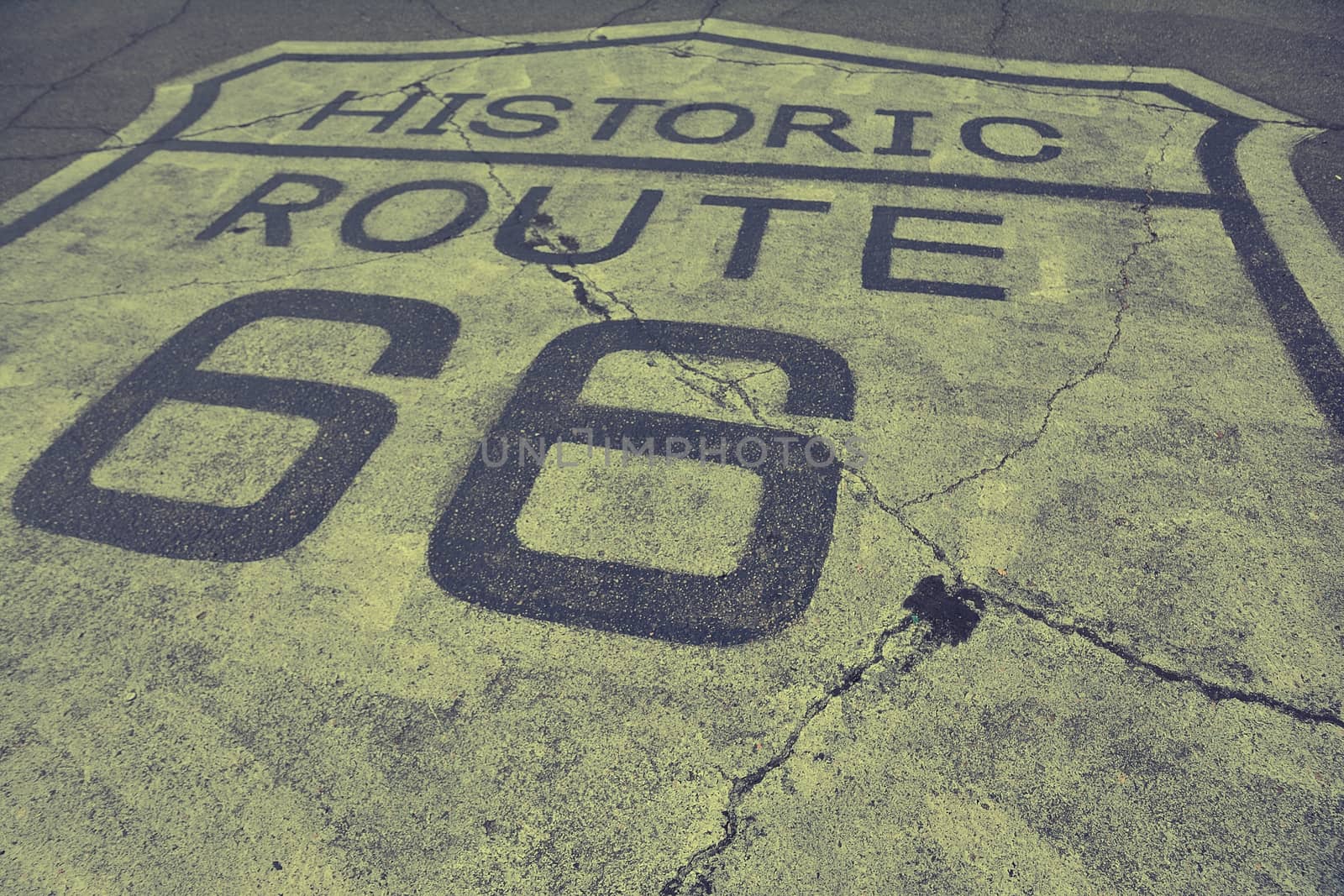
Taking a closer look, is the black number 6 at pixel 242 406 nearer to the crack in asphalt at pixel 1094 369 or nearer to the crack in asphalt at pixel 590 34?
the crack in asphalt at pixel 1094 369

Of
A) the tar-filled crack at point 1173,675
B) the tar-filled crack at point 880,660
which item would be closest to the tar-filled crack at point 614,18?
the tar-filled crack at point 880,660

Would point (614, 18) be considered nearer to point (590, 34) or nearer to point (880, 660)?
point (590, 34)

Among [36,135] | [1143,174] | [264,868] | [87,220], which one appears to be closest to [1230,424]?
[1143,174]

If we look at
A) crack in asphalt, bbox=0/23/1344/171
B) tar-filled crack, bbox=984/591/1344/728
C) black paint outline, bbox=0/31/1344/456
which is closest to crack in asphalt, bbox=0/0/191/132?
crack in asphalt, bbox=0/23/1344/171

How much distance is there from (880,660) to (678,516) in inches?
39.6

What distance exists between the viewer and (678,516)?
343 cm

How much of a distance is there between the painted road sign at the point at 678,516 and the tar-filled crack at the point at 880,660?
0.02 metres

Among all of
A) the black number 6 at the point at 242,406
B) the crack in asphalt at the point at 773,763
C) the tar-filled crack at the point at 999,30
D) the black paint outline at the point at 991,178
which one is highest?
the tar-filled crack at the point at 999,30

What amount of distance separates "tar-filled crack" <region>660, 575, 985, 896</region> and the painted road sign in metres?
0.02

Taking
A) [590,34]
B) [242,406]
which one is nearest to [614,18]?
[590,34]

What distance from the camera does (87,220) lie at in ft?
18.0

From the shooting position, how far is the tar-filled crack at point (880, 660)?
2455 millimetres

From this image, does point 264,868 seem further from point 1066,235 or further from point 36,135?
point 36,135

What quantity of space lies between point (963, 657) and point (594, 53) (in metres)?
6.74
